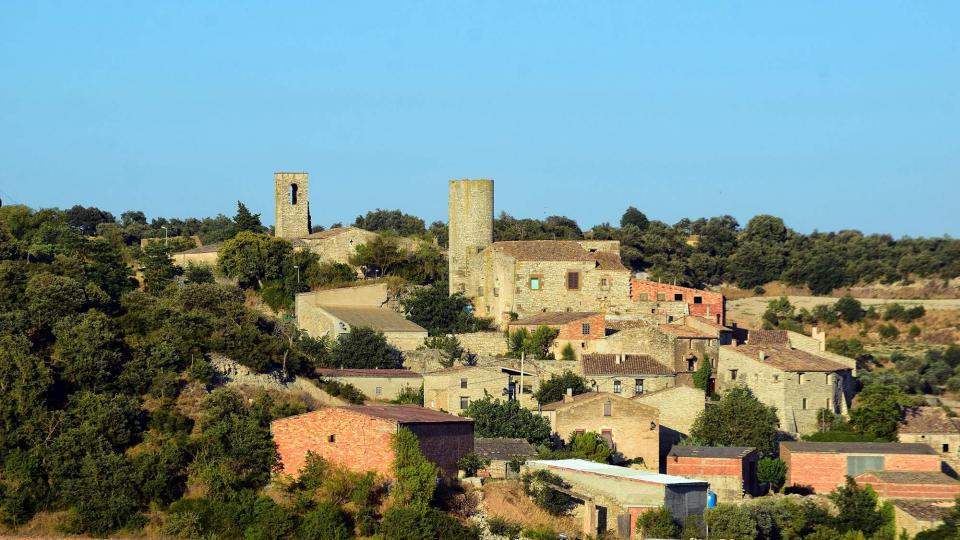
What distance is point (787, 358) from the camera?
4647 centimetres

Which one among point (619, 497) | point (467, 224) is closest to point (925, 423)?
point (619, 497)

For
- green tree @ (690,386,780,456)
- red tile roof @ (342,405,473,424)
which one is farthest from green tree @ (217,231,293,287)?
green tree @ (690,386,780,456)

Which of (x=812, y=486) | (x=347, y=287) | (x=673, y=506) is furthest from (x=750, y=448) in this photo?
(x=347, y=287)

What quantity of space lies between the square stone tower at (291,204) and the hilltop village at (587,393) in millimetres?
75

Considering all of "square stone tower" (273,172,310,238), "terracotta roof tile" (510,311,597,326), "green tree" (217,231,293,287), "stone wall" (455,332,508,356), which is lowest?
"stone wall" (455,332,508,356)

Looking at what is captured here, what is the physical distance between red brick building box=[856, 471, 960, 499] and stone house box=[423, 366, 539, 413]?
8.84 m

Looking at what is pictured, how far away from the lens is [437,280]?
56.3 metres

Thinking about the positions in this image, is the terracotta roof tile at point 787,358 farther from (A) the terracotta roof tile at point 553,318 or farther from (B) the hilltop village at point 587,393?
(A) the terracotta roof tile at point 553,318

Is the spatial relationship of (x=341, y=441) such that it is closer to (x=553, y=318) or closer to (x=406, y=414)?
(x=406, y=414)

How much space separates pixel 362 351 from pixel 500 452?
9321mm

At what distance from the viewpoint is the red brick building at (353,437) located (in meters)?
35.2

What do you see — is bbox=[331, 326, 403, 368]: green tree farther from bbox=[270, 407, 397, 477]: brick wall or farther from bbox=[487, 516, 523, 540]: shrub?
bbox=[487, 516, 523, 540]: shrub

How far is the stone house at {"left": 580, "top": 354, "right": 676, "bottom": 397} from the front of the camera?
45.7 metres

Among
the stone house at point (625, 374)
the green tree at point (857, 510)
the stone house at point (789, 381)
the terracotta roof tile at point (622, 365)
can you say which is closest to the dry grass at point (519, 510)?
the green tree at point (857, 510)
